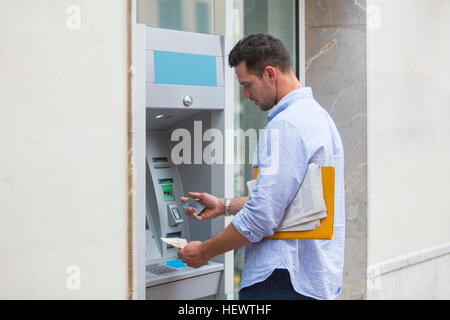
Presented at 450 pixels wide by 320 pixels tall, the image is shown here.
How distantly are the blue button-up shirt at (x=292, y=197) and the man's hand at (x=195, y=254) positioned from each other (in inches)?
7.7

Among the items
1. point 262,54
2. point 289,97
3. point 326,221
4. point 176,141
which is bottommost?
point 326,221

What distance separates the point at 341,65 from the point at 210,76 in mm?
1332

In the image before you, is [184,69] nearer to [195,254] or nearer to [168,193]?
[168,193]

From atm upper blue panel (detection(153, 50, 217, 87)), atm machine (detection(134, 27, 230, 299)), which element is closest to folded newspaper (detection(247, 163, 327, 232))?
atm machine (detection(134, 27, 230, 299))

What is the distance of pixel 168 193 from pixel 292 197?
107 centimetres

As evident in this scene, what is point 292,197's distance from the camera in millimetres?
1965

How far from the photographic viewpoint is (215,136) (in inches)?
109

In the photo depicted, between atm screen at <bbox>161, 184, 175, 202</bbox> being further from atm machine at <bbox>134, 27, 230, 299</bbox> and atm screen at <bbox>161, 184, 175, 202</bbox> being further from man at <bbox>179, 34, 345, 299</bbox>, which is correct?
man at <bbox>179, 34, 345, 299</bbox>

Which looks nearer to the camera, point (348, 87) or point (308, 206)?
point (308, 206)

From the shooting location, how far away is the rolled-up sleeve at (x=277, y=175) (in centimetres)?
191

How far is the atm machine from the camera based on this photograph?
2539 millimetres

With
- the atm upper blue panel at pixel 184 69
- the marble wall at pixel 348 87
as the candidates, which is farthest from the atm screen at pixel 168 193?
the marble wall at pixel 348 87

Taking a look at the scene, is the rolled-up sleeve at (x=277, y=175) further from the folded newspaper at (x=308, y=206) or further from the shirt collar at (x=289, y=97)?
the shirt collar at (x=289, y=97)

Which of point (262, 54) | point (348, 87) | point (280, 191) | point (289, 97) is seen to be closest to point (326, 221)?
point (280, 191)
